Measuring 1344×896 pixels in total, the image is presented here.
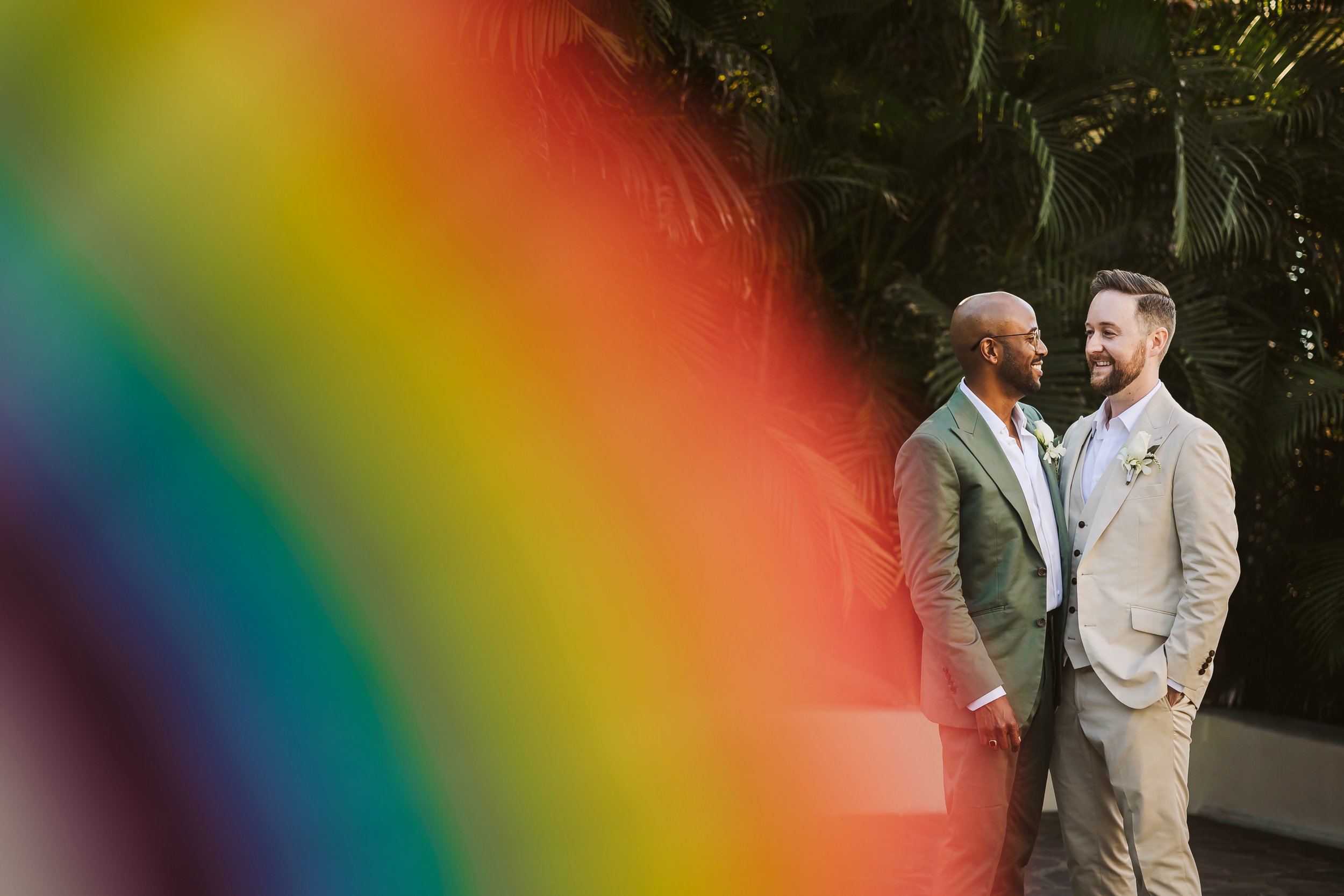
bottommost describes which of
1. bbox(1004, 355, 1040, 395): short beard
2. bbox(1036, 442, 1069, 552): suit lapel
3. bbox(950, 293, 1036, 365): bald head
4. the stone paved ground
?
the stone paved ground

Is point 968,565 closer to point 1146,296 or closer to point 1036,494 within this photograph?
point 1036,494

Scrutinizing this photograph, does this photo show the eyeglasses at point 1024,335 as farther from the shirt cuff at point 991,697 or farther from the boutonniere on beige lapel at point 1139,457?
the shirt cuff at point 991,697

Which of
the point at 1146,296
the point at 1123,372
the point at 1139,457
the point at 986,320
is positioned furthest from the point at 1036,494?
the point at 1146,296

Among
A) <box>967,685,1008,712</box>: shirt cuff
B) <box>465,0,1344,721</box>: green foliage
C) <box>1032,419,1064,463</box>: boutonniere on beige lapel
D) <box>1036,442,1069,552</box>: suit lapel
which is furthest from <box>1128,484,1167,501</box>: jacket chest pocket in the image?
<box>465,0,1344,721</box>: green foliage

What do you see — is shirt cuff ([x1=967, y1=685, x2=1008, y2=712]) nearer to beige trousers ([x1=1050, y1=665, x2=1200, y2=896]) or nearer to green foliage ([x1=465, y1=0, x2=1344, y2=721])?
beige trousers ([x1=1050, y1=665, x2=1200, y2=896])

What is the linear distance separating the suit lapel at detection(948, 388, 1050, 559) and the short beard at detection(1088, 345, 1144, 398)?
0.34 meters

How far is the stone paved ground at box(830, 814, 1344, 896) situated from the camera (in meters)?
5.27

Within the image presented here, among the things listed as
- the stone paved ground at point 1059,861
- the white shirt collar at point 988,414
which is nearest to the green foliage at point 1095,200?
the stone paved ground at point 1059,861

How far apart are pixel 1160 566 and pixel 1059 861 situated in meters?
2.68

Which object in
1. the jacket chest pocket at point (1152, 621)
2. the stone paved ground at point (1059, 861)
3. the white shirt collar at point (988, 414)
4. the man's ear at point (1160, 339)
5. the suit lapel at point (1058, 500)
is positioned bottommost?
the stone paved ground at point (1059, 861)

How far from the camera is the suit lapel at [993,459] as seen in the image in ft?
11.9

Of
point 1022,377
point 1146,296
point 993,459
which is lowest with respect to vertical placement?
point 993,459

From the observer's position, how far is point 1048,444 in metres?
3.90

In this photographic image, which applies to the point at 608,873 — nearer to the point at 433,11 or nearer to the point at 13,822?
the point at 13,822
